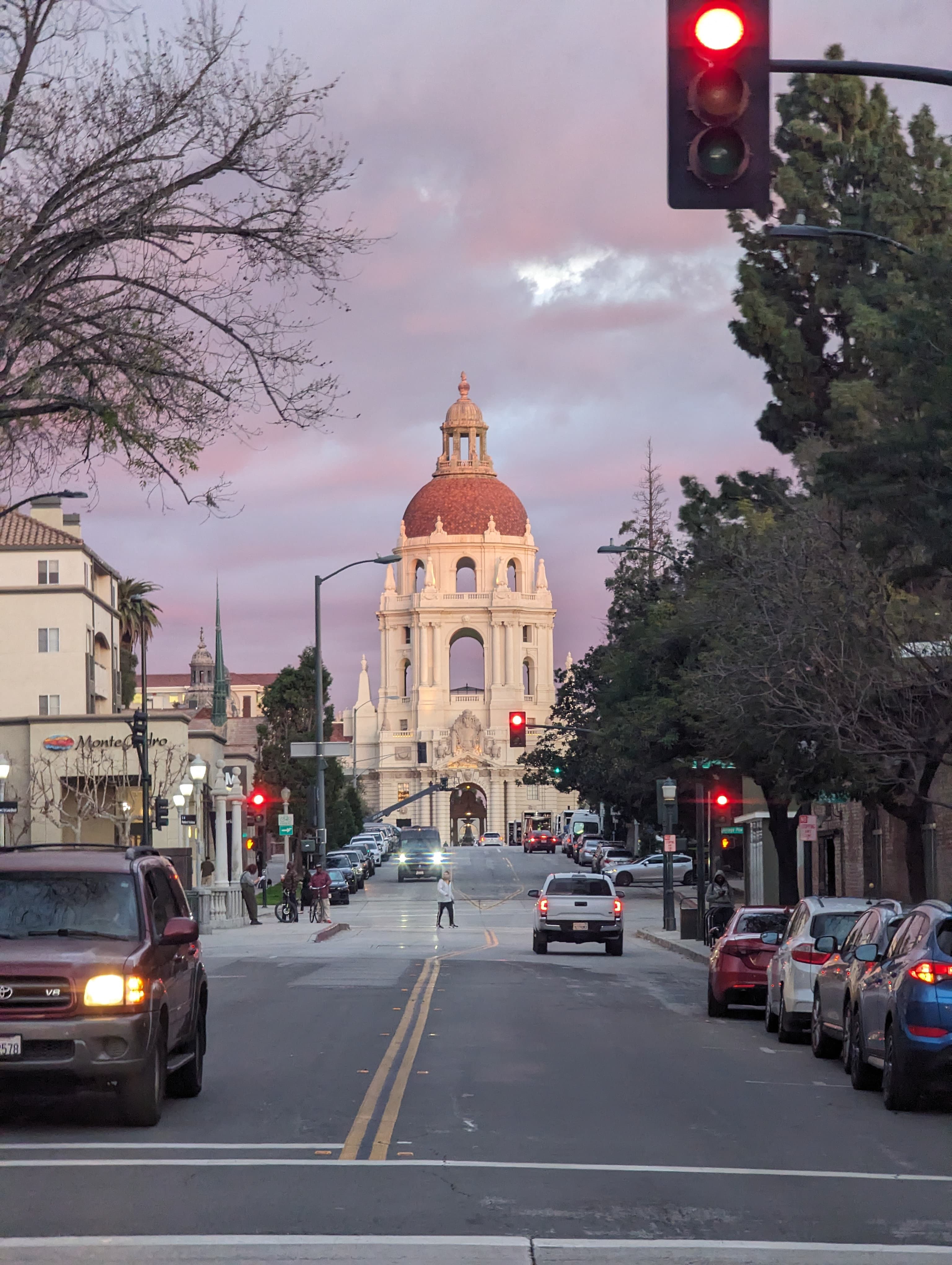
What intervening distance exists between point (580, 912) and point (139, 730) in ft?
47.9

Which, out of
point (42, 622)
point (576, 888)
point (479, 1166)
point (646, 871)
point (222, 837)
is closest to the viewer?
point (479, 1166)

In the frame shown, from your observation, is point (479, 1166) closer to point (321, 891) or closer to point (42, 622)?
point (321, 891)

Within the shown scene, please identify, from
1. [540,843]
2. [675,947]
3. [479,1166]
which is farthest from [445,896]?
[540,843]

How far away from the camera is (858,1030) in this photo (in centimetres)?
1512

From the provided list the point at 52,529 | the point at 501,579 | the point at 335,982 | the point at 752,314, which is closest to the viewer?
the point at 335,982

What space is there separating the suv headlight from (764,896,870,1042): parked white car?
28.4ft

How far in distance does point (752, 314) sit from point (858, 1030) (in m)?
33.3

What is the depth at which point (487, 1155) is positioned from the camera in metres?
10.8

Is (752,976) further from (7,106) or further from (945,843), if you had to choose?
(945,843)

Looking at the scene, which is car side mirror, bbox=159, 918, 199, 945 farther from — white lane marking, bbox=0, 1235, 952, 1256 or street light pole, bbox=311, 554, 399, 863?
street light pole, bbox=311, 554, 399, 863

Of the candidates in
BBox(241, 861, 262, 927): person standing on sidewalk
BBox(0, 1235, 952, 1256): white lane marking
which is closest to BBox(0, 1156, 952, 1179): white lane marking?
BBox(0, 1235, 952, 1256): white lane marking

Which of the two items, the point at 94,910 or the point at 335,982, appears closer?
the point at 94,910

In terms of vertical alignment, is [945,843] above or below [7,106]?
below

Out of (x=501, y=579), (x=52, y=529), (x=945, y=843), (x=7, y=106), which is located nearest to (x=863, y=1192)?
(x=7, y=106)
